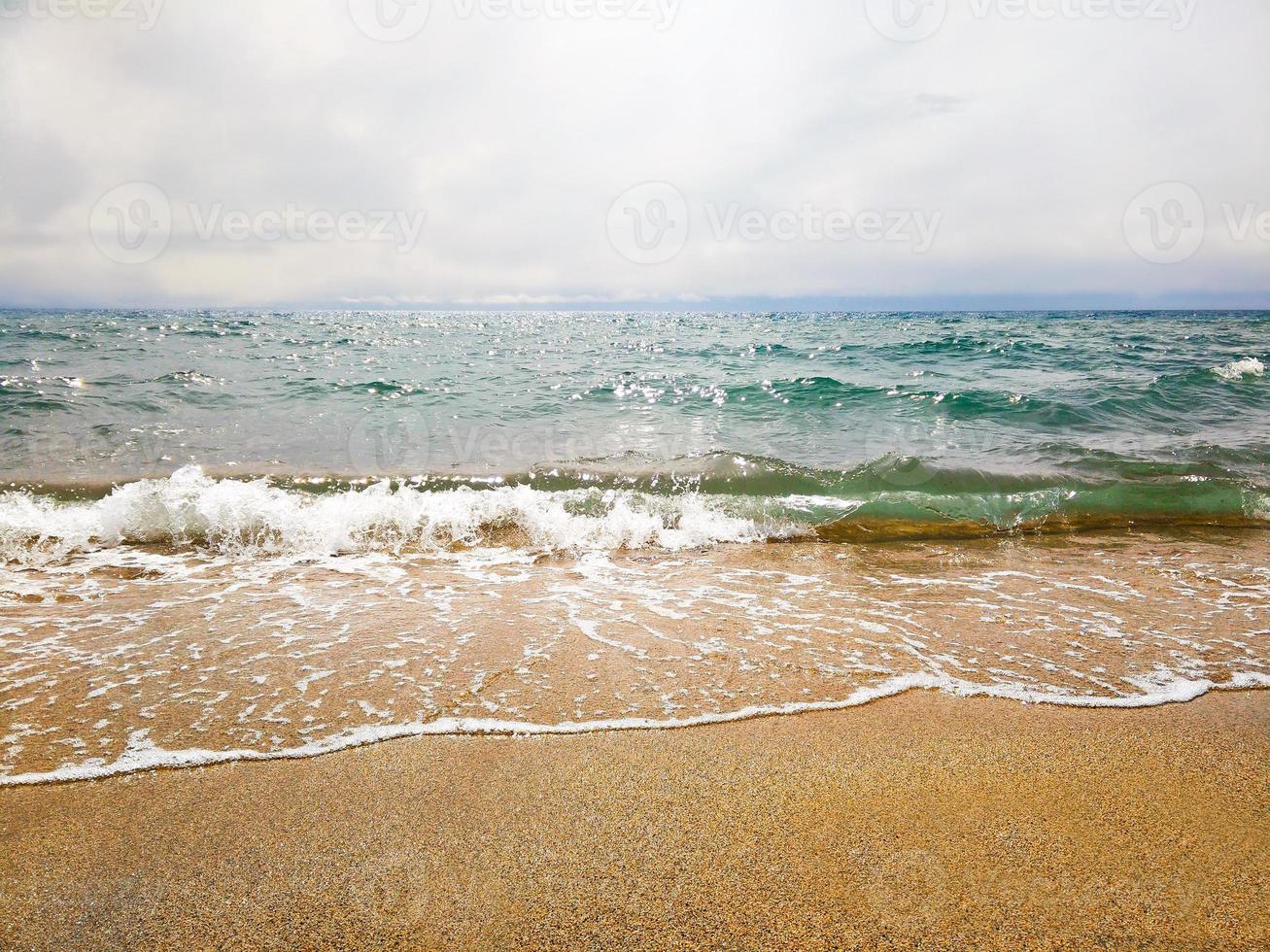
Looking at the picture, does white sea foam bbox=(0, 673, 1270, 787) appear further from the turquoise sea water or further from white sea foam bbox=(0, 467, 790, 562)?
the turquoise sea water

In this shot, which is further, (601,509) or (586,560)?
(601,509)

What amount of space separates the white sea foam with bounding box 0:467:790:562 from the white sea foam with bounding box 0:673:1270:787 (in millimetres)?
2964

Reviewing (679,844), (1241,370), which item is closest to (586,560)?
(679,844)

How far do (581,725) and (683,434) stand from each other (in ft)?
24.8

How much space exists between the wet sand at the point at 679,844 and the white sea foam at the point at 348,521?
133 inches

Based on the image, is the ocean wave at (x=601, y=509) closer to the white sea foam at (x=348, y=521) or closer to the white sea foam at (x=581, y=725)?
the white sea foam at (x=348, y=521)

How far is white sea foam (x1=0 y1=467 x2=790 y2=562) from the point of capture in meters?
5.73

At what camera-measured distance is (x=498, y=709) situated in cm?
303

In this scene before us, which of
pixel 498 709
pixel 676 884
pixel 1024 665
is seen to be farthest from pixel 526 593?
pixel 1024 665

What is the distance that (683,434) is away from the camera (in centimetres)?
1018

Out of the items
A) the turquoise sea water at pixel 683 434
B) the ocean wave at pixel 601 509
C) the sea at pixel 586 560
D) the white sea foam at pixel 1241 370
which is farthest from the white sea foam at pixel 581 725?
the white sea foam at pixel 1241 370

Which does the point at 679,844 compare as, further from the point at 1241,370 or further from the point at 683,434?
the point at 1241,370

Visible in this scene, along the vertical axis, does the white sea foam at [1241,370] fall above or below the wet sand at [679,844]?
above

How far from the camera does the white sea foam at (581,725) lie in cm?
259
